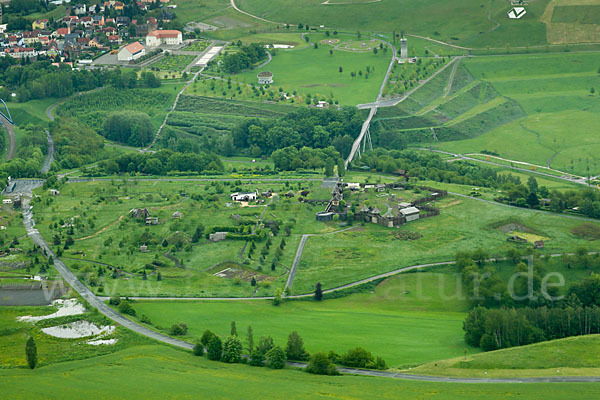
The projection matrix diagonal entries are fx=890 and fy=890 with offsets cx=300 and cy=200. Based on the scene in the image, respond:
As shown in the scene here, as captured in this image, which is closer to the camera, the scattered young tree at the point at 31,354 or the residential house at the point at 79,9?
the scattered young tree at the point at 31,354

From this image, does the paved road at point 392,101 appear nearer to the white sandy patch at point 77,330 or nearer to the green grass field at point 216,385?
the white sandy patch at point 77,330

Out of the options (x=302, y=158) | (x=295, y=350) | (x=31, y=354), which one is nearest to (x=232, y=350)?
(x=295, y=350)

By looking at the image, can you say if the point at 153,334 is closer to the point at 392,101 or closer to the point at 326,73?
the point at 392,101

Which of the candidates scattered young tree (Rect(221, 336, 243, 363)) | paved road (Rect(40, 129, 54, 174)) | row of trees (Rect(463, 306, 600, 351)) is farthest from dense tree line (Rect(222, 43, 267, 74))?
scattered young tree (Rect(221, 336, 243, 363))

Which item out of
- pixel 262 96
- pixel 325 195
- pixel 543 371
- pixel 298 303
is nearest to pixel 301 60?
pixel 262 96

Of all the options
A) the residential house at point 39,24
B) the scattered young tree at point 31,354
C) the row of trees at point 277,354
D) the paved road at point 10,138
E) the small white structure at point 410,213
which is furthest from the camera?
the residential house at point 39,24

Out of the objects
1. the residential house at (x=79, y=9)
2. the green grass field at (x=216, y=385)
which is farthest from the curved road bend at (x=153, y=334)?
the residential house at (x=79, y=9)
